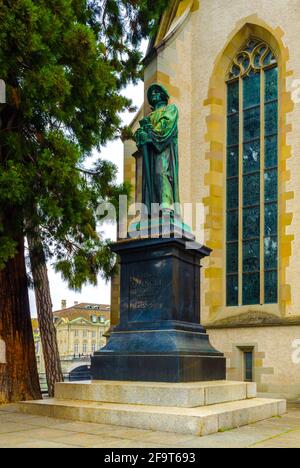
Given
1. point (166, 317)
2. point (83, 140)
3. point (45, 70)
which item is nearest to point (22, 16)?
point (45, 70)

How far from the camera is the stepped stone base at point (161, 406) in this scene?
539 centimetres

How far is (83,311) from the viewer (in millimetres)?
98312

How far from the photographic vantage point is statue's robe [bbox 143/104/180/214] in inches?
299

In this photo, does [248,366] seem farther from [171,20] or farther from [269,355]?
[171,20]

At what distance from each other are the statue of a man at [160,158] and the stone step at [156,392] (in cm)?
228

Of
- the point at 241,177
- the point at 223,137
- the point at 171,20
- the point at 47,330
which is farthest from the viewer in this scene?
the point at 171,20

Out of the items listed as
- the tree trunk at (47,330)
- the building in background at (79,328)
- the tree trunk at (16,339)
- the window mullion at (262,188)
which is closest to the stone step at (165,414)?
the tree trunk at (16,339)

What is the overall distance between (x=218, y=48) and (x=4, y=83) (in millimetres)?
7411

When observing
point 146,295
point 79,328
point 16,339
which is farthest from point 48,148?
point 79,328

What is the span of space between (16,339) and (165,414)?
3963 millimetres

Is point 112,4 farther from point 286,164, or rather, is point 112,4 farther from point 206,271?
point 206,271

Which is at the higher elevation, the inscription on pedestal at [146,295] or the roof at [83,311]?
the inscription on pedestal at [146,295]

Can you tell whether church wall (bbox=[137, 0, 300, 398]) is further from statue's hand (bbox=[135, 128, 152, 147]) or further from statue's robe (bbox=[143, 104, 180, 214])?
statue's hand (bbox=[135, 128, 152, 147])

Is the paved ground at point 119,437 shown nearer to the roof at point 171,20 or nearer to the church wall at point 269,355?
the church wall at point 269,355
